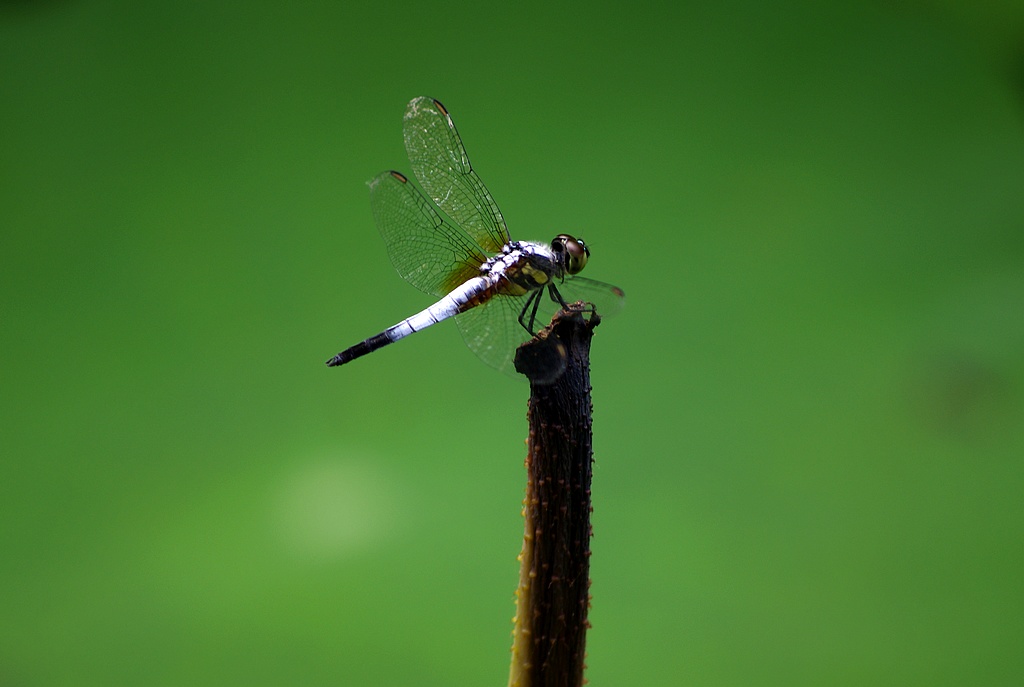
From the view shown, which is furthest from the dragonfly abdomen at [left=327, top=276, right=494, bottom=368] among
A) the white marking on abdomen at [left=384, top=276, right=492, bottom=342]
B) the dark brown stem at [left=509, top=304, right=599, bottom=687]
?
the dark brown stem at [left=509, top=304, right=599, bottom=687]

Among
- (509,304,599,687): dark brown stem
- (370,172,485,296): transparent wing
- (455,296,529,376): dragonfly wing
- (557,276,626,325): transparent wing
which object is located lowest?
(509,304,599,687): dark brown stem

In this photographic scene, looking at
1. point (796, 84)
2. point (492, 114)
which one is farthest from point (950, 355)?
point (492, 114)

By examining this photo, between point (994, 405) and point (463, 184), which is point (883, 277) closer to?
point (994, 405)

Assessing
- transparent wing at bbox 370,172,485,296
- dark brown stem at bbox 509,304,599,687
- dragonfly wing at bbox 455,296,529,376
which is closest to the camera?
dark brown stem at bbox 509,304,599,687

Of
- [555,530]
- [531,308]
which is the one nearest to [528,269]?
[531,308]

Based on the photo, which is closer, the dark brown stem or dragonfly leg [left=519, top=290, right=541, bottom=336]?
the dark brown stem

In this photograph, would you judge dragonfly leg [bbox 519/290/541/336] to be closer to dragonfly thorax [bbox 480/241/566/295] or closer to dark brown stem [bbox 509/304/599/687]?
dragonfly thorax [bbox 480/241/566/295]
